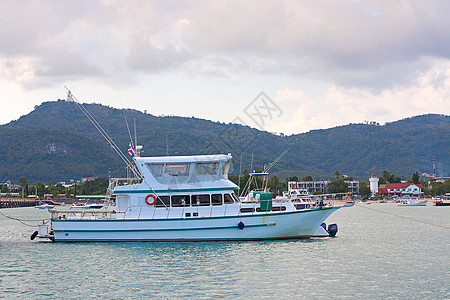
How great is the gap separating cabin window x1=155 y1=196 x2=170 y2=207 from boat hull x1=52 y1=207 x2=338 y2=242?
1.06 metres

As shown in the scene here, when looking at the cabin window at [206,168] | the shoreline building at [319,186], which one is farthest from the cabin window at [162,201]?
the shoreline building at [319,186]

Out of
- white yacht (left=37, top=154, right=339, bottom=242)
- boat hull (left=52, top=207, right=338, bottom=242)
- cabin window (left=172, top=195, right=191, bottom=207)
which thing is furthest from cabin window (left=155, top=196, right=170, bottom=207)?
boat hull (left=52, top=207, right=338, bottom=242)

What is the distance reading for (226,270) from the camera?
961 inches

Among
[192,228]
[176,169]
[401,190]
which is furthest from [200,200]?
[401,190]

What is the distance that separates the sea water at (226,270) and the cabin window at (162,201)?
2322mm

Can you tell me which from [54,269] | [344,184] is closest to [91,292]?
[54,269]

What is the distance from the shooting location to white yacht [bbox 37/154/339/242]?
3166cm

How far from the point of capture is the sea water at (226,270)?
2073 cm

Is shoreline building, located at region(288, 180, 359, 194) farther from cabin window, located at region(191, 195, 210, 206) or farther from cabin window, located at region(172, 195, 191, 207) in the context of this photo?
cabin window, located at region(172, 195, 191, 207)

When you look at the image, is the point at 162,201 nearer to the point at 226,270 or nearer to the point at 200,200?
the point at 200,200

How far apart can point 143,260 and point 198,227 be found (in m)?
5.32

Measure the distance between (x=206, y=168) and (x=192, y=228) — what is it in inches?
144

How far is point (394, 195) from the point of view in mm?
169875

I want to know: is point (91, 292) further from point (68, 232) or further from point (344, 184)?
point (344, 184)
